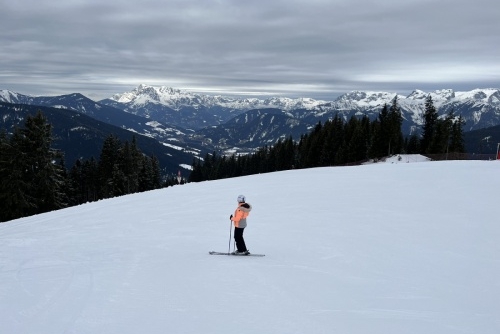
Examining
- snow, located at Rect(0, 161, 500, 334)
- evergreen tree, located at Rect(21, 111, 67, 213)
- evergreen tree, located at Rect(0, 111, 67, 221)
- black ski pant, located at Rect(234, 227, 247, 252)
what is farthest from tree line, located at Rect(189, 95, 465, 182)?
black ski pant, located at Rect(234, 227, 247, 252)

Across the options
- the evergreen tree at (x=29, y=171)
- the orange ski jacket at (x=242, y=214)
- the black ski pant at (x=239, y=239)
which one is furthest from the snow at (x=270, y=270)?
the evergreen tree at (x=29, y=171)

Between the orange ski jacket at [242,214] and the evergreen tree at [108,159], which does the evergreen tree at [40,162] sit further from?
the orange ski jacket at [242,214]

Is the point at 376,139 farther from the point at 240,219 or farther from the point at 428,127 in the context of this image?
the point at 240,219

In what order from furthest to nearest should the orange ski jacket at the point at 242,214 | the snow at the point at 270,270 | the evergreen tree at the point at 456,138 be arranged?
the evergreen tree at the point at 456,138, the orange ski jacket at the point at 242,214, the snow at the point at 270,270

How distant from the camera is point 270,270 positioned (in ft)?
33.6

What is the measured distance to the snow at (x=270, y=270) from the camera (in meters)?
7.21

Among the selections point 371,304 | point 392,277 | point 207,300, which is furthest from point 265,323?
point 392,277

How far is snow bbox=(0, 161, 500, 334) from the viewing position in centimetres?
721

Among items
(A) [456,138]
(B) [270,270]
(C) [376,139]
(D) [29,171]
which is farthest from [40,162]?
(A) [456,138]

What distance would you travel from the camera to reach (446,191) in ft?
71.5

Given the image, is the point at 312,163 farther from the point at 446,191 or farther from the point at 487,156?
the point at 446,191

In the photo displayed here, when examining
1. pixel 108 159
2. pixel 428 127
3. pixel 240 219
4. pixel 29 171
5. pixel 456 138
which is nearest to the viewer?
pixel 240 219

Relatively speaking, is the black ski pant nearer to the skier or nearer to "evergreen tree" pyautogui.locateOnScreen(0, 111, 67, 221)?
the skier

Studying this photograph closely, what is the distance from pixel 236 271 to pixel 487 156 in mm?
51707
